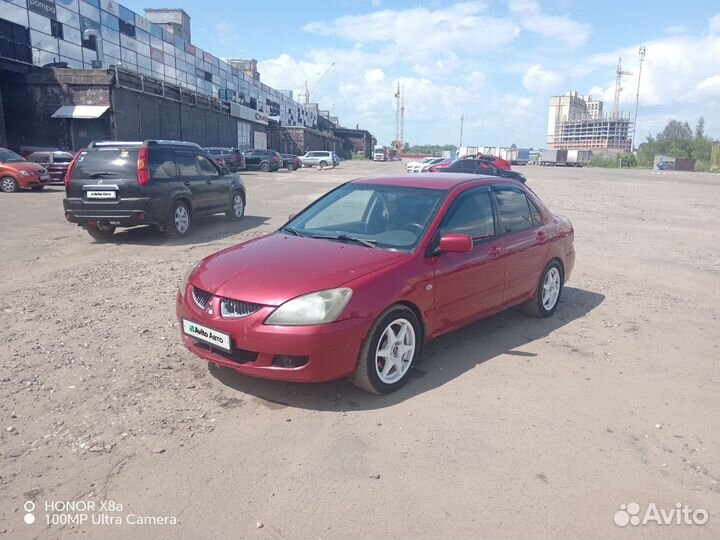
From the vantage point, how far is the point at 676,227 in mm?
15039

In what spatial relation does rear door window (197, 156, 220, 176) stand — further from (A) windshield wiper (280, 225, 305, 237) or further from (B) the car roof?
(A) windshield wiper (280, 225, 305, 237)

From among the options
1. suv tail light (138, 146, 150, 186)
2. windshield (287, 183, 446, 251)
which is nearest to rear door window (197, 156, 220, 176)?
suv tail light (138, 146, 150, 186)

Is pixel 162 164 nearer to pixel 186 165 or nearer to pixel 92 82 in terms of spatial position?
pixel 186 165

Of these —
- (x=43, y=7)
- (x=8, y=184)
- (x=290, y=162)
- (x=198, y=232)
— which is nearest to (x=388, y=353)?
(x=198, y=232)

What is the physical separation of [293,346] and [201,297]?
93 centimetres

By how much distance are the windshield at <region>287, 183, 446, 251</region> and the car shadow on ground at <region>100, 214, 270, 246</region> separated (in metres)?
5.62

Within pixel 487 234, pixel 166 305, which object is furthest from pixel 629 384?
pixel 166 305

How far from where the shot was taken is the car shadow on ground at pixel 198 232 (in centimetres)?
1059

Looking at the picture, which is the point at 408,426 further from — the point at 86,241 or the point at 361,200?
the point at 86,241

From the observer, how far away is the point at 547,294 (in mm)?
6234

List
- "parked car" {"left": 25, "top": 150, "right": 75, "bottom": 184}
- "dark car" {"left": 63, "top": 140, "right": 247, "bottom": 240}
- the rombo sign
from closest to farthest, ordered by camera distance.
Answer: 1. "dark car" {"left": 63, "top": 140, "right": 247, "bottom": 240}
2. "parked car" {"left": 25, "top": 150, "right": 75, "bottom": 184}
3. the rombo sign

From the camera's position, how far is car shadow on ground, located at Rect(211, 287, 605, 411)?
4105 mm

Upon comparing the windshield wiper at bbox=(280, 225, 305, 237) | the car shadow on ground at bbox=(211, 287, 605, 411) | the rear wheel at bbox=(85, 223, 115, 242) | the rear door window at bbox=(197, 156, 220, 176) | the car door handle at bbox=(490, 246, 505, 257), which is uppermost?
the rear door window at bbox=(197, 156, 220, 176)

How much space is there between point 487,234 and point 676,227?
39.8 feet
